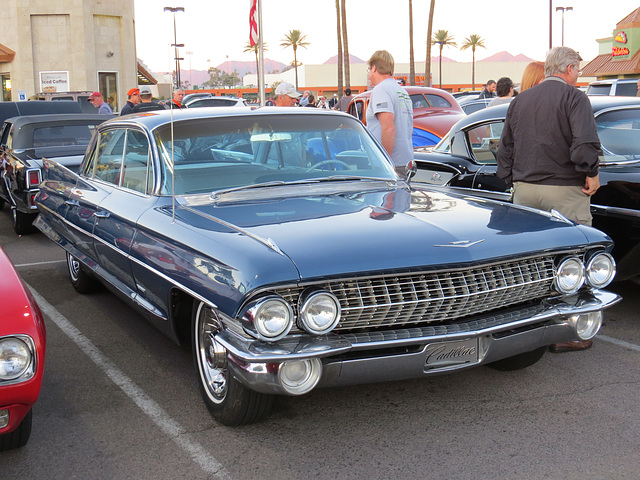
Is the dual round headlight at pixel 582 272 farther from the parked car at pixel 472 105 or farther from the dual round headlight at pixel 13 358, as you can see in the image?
the parked car at pixel 472 105

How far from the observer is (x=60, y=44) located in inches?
1420

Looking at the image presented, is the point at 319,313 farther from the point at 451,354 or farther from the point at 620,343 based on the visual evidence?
the point at 620,343

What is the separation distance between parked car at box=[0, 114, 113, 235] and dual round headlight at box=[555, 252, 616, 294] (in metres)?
6.54

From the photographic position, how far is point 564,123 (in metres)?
4.58

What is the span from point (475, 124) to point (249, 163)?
293cm

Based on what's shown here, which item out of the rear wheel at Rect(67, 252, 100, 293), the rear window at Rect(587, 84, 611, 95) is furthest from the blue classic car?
the rear window at Rect(587, 84, 611, 95)

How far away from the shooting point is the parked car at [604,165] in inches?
198

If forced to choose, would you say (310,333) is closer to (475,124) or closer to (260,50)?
(475,124)

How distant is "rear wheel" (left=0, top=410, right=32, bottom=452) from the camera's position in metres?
3.23

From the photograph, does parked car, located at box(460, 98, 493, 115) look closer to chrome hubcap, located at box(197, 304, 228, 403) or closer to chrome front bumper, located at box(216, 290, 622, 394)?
chrome front bumper, located at box(216, 290, 622, 394)

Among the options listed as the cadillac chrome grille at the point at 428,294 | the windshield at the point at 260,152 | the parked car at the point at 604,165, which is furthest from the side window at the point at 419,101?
the cadillac chrome grille at the point at 428,294

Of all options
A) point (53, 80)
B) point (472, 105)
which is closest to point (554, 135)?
point (472, 105)

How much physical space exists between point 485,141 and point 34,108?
31.5 ft

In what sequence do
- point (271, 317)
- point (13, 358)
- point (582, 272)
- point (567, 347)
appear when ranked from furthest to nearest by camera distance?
point (567, 347) < point (582, 272) < point (271, 317) < point (13, 358)
